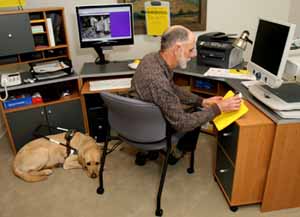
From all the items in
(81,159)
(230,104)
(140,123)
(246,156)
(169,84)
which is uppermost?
(169,84)

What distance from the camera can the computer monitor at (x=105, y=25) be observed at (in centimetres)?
254

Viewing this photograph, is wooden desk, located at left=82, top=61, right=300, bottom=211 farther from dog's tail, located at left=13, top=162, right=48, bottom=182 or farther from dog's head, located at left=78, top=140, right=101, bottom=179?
dog's tail, located at left=13, top=162, right=48, bottom=182

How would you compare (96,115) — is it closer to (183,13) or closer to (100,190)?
(100,190)

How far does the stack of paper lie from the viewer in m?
2.22

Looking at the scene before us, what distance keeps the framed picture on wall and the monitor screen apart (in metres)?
0.26

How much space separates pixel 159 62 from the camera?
1742 millimetres

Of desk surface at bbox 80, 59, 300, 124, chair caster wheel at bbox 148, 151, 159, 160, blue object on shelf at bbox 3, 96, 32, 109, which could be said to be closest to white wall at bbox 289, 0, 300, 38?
desk surface at bbox 80, 59, 300, 124

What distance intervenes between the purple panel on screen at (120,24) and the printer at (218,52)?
0.69 metres

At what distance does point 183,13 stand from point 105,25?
2.71ft

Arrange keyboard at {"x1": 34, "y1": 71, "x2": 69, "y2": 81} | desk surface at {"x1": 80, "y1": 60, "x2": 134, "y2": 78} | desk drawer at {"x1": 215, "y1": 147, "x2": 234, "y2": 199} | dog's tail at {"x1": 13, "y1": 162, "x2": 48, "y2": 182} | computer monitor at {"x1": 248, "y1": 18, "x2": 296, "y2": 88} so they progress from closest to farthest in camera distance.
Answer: computer monitor at {"x1": 248, "y1": 18, "x2": 296, "y2": 88}, desk drawer at {"x1": 215, "y1": 147, "x2": 234, "y2": 199}, dog's tail at {"x1": 13, "y1": 162, "x2": 48, "y2": 182}, keyboard at {"x1": 34, "y1": 71, "x2": 69, "y2": 81}, desk surface at {"x1": 80, "y1": 60, "x2": 134, "y2": 78}

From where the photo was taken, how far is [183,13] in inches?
113

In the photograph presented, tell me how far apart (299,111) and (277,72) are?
259 millimetres

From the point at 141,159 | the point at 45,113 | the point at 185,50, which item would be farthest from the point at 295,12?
the point at 45,113

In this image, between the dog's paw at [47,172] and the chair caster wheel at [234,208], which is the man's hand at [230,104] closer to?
the chair caster wheel at [234,208]
